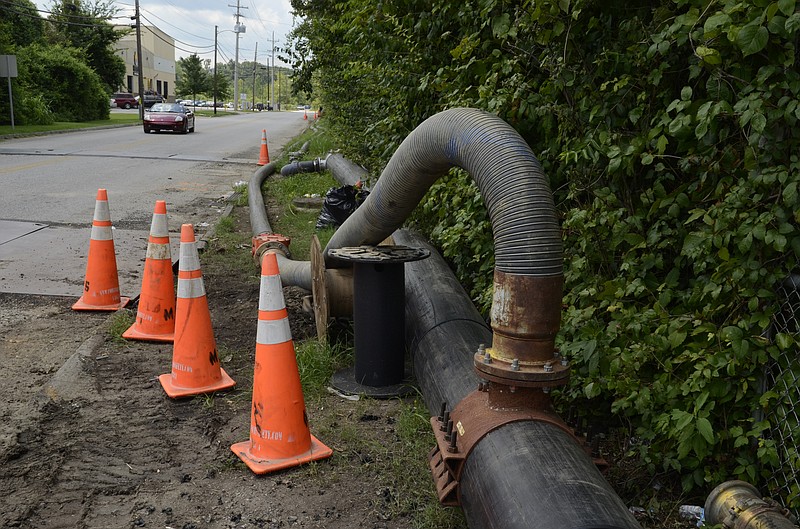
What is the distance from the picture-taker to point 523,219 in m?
2.71

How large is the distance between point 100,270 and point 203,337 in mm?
1945

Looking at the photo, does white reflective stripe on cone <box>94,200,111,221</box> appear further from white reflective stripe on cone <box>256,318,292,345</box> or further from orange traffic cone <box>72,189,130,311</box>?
white reflective stripe on cone <box>256,318,292,345</box>

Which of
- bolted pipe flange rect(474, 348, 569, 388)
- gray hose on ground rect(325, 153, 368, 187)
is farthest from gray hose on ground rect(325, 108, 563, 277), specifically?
gray hose on ground rect(325, 153, 368, 187)

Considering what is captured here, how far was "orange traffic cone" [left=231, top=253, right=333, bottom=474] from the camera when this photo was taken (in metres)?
3.39

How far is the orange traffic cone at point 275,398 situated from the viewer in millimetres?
3391

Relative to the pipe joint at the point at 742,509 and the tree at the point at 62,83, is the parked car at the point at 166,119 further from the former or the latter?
the pipe joint at the point at 742,509

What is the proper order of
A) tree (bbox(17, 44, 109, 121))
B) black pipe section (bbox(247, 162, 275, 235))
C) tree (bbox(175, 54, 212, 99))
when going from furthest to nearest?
tree (bbox(175, 54, 212, 99)) → tree (bbox(17, 44, 109, 121)) → black pipe section (bbox(247, 162, 275, 235))

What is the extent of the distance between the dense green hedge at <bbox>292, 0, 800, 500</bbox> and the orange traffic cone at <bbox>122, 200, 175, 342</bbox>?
91.0 inches

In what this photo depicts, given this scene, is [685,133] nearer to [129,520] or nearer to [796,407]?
[796,407]

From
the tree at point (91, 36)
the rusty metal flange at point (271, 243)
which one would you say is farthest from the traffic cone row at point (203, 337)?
the tree at point (91, 36)

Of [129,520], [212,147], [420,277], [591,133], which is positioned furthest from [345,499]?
[212,147]

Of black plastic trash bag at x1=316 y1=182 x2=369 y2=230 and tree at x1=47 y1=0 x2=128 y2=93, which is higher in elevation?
tree at x1=47 y1=0 x2=128 y2=93

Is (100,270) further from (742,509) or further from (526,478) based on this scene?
(742,509)

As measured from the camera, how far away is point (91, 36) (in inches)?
1950
